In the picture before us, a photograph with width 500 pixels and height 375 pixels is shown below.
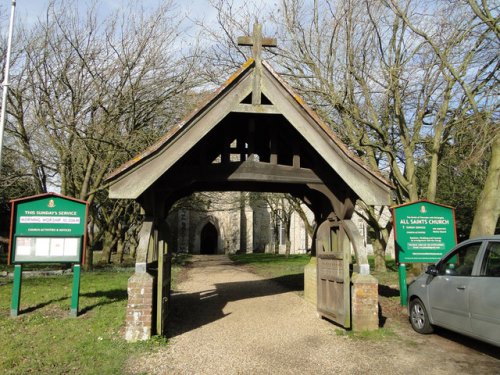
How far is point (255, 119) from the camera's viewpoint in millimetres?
7531

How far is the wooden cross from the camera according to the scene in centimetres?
684

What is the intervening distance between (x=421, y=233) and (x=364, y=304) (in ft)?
9.06

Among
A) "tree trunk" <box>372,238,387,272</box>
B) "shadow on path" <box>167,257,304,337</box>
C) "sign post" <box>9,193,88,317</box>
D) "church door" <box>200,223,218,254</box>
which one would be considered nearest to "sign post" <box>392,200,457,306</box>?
"shadow on path" <box>167,257,304,337</box>

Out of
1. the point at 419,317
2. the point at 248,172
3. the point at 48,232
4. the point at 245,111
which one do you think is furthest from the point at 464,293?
the point at 48,232

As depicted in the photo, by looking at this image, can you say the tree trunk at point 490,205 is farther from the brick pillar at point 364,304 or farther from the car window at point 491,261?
the car window at point 491,261

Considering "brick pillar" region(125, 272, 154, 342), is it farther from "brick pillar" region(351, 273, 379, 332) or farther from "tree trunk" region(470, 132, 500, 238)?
"tree trunk" region(470, 132, 500, 238)

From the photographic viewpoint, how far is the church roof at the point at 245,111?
6.51 m

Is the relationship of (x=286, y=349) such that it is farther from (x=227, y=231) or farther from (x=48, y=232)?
(x=227, y=231)

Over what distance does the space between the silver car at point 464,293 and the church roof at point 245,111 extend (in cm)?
150

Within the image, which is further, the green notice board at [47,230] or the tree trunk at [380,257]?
the tree trunk at [380,257]

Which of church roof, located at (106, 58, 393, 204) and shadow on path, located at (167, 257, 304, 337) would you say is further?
shadow on path, located at (167, 257, 304, 337)

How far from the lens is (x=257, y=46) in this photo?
23.0ft

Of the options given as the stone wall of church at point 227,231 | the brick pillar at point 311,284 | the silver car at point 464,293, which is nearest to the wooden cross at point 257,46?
the silver car at point 464,293

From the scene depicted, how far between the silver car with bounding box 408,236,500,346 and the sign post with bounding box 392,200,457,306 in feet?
4.65
